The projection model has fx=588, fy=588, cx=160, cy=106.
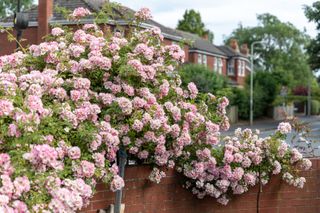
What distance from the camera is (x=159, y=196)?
306 inches

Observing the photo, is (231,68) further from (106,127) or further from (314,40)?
(106,127)

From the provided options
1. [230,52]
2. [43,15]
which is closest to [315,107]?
[230,52]

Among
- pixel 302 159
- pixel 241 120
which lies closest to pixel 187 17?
pixel 241 120

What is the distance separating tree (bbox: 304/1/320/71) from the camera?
125ft

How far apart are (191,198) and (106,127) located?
2609mm

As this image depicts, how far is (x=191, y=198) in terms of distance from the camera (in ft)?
26.4

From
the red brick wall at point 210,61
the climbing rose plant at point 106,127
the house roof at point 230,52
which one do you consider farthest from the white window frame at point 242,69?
the climbing rose plant at point 106,127

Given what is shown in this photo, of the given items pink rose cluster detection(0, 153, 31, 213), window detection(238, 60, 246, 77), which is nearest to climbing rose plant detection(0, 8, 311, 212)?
pink rose cluster detection(0, 153, 31, 213)

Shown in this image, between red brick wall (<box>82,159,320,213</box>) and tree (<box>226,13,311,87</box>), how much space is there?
70.8 meters

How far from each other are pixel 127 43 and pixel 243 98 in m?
39.5

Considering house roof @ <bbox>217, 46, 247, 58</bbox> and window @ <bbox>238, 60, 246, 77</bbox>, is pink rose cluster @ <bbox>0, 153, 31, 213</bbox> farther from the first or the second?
window @ <bbox>238, 60, 246, 77</bbox>

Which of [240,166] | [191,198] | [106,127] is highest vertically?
[106,127]

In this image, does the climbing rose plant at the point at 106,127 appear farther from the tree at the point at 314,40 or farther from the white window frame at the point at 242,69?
the white window frame at the point at 242,69

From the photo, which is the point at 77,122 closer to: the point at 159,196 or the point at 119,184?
the point at 119,184
